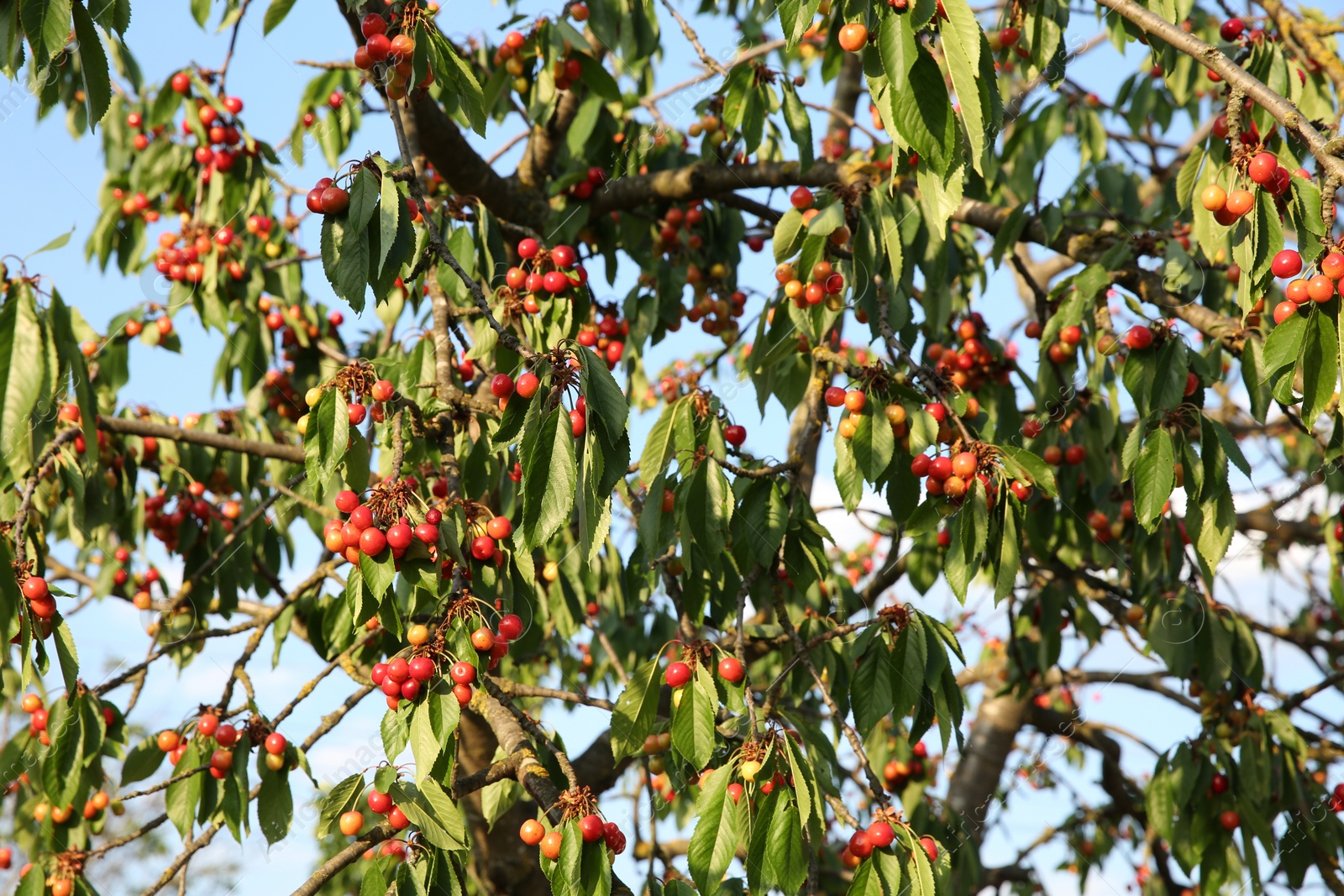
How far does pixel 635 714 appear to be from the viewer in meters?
1.94

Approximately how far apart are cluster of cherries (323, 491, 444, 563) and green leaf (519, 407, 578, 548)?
0.27 metres

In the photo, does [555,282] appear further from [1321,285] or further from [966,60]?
[1321,285]

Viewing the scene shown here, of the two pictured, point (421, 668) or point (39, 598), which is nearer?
point (421, 668)

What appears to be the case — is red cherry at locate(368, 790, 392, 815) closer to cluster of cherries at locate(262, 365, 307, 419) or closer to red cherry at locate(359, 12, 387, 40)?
red cherry at locate(359, 12, 387, 40)

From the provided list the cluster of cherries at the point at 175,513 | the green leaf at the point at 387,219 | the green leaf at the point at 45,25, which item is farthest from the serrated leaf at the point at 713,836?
the cluster of cherries at the point at 175,513

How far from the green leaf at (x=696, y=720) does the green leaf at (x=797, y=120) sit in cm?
152

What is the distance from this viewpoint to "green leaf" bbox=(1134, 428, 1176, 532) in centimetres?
202

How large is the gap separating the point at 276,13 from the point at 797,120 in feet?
4.28

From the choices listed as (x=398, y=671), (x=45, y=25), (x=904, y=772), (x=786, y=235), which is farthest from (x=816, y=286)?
(x=904, y=772)

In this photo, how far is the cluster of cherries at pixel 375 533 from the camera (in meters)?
1.71

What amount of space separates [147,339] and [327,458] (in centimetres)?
213

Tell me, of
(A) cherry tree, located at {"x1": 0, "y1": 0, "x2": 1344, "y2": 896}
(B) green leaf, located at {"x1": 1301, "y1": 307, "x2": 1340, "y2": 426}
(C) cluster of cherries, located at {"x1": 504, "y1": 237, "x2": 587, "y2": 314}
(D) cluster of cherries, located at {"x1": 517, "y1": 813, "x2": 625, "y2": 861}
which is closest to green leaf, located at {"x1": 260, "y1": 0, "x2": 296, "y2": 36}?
(A) cherry tree, located at {"x1": 0, "y1": 0, "x2": 1344, "y2": 896}

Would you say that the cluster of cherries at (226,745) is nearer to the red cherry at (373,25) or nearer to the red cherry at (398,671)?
the red cherry at (398,671)

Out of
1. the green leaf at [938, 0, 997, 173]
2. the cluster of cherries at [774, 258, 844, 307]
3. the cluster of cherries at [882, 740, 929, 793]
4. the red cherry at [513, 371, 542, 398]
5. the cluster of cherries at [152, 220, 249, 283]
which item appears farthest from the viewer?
the cluster of cherries at [882, 740, 929, 793]
